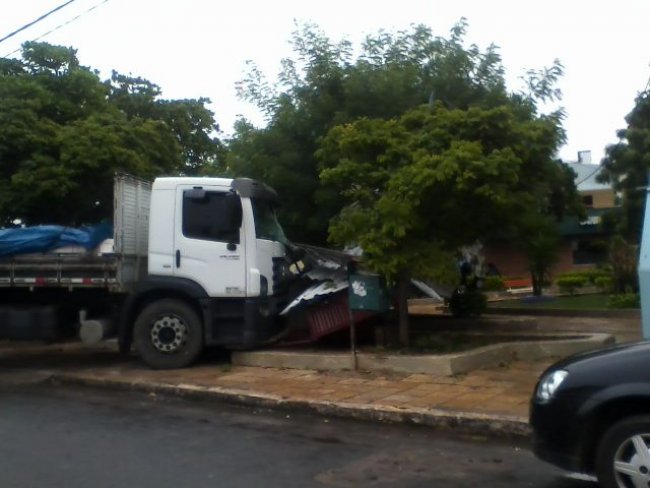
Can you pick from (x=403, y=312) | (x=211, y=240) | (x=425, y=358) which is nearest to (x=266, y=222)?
(x=211, y=240)

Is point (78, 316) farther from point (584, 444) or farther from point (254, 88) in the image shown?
point (584, 444)

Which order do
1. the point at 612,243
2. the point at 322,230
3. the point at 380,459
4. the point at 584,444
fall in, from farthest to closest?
the point at 612,243 → the point at 322,230 → the point at 380,459 → the point at 584,444

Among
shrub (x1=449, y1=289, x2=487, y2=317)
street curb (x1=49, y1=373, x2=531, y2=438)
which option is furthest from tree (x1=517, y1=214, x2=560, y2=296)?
street curb (x1=49, y1=373, x2=531, y2=438)

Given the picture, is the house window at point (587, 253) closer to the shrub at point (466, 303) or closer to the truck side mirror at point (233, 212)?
the shrub at point (466, 303)

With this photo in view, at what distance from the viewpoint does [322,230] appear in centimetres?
1438

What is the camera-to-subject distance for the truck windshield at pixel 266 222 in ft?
40.7

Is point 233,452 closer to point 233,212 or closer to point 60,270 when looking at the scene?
point 233,212

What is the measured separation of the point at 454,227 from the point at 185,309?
3.80 m

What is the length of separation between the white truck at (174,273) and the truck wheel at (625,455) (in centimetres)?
684

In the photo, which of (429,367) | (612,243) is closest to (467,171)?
(429,367)

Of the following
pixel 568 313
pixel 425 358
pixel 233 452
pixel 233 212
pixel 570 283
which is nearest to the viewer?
pixel 233 452

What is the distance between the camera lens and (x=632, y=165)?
926 inches

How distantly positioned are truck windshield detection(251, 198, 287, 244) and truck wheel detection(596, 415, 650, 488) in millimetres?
7152

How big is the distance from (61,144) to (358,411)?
7.40 meters
